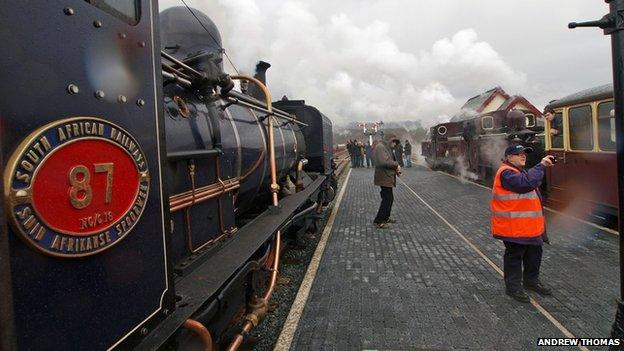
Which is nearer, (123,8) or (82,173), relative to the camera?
(82,173)

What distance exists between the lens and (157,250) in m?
1.70

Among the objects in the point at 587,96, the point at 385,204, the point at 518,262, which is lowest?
the point at 518,262

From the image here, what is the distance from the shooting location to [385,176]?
7.25 meters

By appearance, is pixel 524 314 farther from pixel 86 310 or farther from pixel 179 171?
pixel 86 310

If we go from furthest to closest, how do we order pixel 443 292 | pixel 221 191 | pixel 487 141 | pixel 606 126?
pixel 487 141 < pixel 606 126 < pixel 443 292 < pixel 221 191

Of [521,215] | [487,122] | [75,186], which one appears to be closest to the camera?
[75,186]

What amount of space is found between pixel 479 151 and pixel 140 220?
14.1 meters

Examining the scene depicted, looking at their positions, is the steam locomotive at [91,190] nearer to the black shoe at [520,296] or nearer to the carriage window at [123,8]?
the carriage window at [123,8]

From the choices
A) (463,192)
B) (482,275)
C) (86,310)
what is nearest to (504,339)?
(482,275)

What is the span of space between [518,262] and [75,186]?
3982 mm

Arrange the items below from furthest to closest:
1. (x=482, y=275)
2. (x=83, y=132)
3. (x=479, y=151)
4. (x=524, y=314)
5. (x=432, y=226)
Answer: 1. (x=479, y=151)
2. (x=432, y=226)
3. (x=482, y=275)
4. (x=524, y=314)
5. (x=83, y=132)

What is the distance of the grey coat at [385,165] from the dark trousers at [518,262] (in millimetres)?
3347

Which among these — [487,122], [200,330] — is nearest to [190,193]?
[200,330]

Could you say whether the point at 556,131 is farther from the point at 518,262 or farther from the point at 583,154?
the point at 518,262
